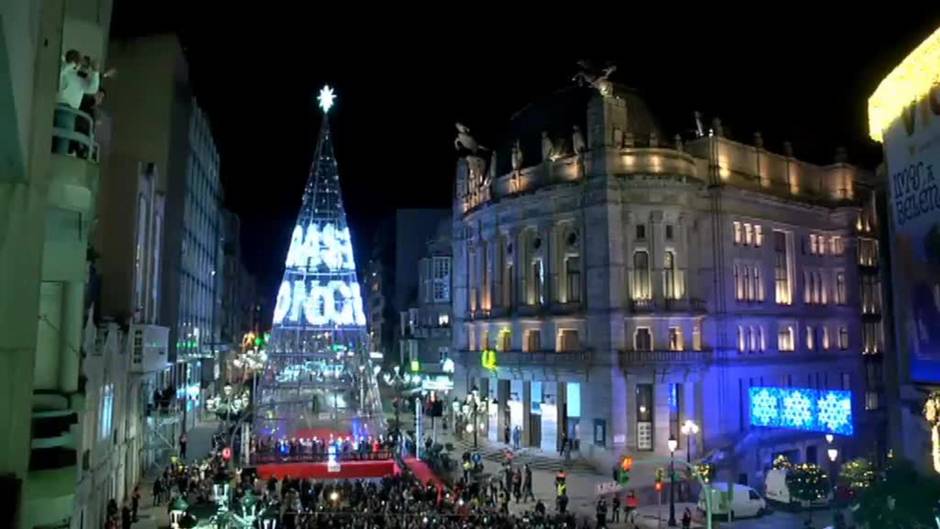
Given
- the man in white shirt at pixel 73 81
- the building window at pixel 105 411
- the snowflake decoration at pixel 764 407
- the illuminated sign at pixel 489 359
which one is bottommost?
the snowflake decoration at pixel 764 407

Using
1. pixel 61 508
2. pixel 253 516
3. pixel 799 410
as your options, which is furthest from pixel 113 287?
pixel 799 410

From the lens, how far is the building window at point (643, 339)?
51.0 m

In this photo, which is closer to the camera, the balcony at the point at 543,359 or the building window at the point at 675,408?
the building window at the point at 675,408

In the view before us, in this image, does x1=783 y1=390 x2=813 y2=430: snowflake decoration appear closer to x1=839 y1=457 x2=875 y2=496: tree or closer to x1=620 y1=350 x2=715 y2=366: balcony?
x1=620 y1=350 x2=715 y2=366: balcony

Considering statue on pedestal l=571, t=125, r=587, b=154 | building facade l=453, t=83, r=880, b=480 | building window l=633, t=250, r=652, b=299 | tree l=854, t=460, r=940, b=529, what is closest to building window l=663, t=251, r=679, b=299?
building facade l=453, t=83, r=880, b=480

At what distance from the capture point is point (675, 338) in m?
51.7

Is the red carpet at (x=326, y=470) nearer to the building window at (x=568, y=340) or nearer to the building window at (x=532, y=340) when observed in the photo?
the building window at (x=568, y=340)

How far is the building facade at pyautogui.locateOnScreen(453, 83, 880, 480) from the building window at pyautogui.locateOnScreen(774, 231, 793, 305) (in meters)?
0.14

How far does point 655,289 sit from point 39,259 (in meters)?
47.4

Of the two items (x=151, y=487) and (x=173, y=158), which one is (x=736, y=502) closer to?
(x=151, y=487)

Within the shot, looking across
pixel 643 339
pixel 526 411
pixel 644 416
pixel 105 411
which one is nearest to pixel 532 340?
pixel 526 411

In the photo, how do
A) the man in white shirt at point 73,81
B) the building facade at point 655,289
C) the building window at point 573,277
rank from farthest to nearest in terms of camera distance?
1. the building window at point 573,277
2. the building facade at point 655,289
3. the man in white shirt at point 73,81

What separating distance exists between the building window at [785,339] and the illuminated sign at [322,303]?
3215cm

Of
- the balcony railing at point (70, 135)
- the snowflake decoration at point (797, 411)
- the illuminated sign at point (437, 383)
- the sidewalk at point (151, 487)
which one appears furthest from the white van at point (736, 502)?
the illuminated sign at point (437, 383)
